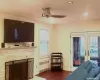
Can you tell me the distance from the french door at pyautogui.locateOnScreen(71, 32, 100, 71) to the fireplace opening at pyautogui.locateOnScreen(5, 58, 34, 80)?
2.51 meters

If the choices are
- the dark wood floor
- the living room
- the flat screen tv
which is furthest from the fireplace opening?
the flat screen tv

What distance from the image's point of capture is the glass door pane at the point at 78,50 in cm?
775

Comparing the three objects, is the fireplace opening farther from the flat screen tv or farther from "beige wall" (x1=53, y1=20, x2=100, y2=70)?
"beige wall" (x1=53, y1=20, x2=100, y2=70)

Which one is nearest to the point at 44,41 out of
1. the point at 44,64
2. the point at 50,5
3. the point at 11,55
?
the point at 44,64

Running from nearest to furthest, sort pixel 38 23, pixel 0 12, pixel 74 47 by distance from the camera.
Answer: pixel 0 12
pixel 38 23
pixel 74 47

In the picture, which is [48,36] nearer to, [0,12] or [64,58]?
[64,58]

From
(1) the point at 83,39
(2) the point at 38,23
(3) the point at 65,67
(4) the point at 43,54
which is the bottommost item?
(3) the point at 65,67

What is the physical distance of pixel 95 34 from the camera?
739 cm

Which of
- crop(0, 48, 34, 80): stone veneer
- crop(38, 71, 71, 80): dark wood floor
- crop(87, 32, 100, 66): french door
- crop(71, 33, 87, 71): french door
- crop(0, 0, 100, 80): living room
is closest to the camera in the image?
crop(0, 48, 34, 80): stone veneer

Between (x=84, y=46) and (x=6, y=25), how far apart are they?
13.0 feet

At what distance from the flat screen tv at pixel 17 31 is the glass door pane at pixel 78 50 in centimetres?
247

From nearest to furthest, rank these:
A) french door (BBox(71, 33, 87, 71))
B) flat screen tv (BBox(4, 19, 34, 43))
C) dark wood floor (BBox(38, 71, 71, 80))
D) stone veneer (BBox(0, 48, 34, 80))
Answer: stone veneer (BBox(0, 48, 34, 80)) < flat screen tv (BBox(4, 19, 34, 43)) < dark wood floor (BBox(38, 71, 71, 80)) < french door (BBox(71, 33, 87, 71))

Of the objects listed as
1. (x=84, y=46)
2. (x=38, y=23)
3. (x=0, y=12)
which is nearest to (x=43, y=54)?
(x=38, y=23)

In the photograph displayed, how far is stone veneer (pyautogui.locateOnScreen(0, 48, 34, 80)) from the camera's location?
5223mm
